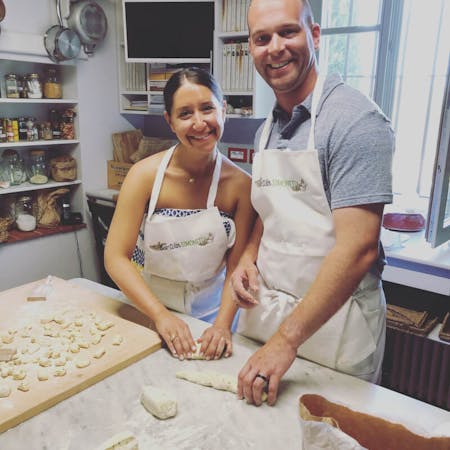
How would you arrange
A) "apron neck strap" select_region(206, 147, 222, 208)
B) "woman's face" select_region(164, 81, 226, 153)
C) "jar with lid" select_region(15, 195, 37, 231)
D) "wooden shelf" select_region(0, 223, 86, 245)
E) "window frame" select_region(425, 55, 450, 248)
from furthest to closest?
"jar with lid" select_region(15, 195, 37, 231), "wooden shelf" select_region(0, 223, 86, 245), "window frame" select_region(425, 55, 450, 248), "apron neck strap" select_region(206, 147, 222, 208), "woman's face" select_region(164, 81, 226, 153)

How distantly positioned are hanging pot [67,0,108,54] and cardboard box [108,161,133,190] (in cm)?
80

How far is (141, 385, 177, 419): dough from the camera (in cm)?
90

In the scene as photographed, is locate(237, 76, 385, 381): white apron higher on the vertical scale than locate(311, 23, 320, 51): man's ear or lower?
lower

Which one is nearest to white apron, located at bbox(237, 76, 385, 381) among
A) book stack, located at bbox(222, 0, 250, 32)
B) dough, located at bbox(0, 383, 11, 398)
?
dough, located at bbox(0, 383, 11, 398)

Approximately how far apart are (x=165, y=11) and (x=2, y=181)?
4.98ft

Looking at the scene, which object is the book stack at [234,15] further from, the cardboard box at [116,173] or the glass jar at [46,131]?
the glass jar at [46,131]

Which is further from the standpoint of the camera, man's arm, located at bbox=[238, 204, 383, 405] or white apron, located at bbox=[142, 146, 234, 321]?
white apron, located at bbox=[142, 146, 234, 321]

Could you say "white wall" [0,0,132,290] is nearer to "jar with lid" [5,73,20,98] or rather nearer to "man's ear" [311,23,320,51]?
"jar with lid" [5,73,20,98]

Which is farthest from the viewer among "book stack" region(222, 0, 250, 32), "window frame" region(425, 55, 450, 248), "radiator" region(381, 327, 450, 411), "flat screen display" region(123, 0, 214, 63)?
"flat screen display" region(123, 0, 214, 63)

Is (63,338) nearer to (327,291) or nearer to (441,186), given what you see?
(327,291)

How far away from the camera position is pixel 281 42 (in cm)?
104

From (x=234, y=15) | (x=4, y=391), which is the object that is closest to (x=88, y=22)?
(x=234, y=15)

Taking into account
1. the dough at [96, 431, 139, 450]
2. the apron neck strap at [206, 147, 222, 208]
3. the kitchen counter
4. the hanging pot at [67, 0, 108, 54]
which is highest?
the hanging pot at [67, 0, 108, 54]

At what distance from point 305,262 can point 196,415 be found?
1.39ft
